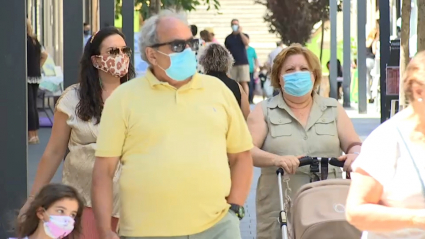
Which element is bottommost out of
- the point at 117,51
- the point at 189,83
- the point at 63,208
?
the point at 63,208

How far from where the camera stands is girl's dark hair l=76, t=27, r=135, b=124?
565 cm

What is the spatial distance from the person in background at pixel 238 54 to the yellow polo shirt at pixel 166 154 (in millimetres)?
19288

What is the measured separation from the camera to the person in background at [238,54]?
24625 mm

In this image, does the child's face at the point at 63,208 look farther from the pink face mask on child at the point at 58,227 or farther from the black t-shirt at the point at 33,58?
the black t-shirt at the point at 33,58

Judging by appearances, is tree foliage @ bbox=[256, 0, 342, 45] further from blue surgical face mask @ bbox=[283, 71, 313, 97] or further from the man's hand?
the man's hand

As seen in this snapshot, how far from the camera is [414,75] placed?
378 cm

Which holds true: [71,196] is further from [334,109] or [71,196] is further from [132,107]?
[334,109]

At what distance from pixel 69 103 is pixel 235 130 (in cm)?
128

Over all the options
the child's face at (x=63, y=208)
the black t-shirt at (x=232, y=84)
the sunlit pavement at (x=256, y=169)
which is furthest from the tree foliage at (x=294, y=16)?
the child's face at (x=63, y=208)

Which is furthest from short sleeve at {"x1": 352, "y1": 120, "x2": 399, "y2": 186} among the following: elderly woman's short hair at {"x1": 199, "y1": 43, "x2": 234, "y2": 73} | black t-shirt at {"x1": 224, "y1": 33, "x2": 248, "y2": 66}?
black t-shirt at {"x1": 224, "y1": 33, "x2": 248, "y2": 66}

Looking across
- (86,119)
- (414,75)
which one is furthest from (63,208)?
(414,75)

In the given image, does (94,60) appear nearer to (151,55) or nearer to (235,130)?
(151,55)

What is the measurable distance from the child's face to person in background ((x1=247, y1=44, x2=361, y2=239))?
5.44 feet
